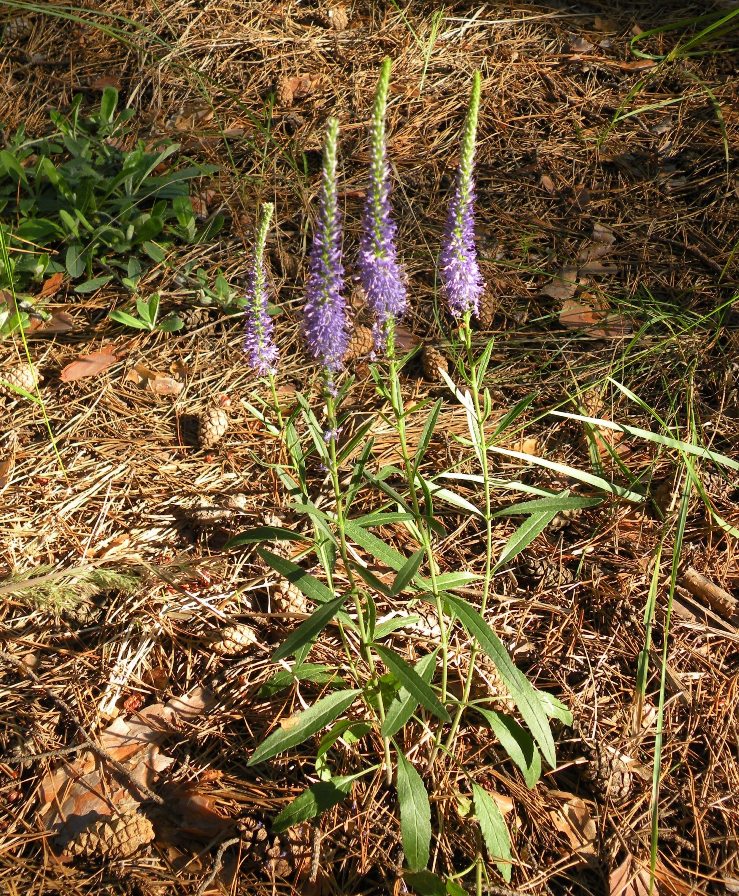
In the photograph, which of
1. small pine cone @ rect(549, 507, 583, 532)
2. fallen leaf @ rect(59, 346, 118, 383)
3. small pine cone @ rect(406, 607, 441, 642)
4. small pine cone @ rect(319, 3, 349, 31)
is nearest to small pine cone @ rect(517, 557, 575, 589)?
small pine cone @ rect(549, 507, 583, 532)

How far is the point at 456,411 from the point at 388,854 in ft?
5.33

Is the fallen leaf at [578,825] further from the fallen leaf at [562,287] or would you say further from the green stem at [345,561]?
the fallen leaf at [562,287]

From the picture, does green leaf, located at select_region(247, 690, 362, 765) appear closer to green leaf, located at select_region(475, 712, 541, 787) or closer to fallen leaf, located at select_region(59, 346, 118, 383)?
green leaf, located at select_region(475, 712, 541, 787)

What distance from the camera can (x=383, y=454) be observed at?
2.84 meters

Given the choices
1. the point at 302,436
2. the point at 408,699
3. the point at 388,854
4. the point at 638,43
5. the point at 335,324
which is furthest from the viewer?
the point at 638,43

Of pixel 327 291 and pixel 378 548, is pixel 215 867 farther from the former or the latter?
pixel 327 291

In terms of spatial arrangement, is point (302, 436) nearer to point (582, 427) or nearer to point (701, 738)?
point (582, 427)

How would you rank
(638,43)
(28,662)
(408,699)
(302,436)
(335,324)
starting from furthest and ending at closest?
(638,43), (302,436), (28,662), (408,699), (335,324)

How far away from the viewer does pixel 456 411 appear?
302cm

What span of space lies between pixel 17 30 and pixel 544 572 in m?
3.80

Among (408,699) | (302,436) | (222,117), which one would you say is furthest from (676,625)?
(222,117)

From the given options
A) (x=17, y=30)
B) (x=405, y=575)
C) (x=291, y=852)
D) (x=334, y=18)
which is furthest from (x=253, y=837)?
(x=17, y=30)

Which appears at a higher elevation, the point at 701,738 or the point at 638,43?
the point at 638,43

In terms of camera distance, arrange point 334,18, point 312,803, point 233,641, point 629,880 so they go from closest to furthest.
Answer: point 312,803, point 629,880, point 233,641, point 334,18
